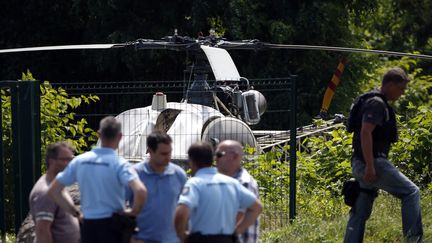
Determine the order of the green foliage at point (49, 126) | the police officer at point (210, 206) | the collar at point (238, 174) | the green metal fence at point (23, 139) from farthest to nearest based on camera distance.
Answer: the green foliage at point (49, 126) → the green metal fence at point (23, 139) → the collar at point (238, 174) → the police officer at point (210, 206)

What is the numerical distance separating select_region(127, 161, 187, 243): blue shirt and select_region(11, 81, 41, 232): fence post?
3.12 m

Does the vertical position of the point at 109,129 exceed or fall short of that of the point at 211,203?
it exceeds it

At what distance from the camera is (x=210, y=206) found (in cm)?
641

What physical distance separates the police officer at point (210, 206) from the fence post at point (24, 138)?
3590 mm

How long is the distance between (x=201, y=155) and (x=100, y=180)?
2.39 ft

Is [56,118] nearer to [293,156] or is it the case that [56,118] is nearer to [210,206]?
[293,156]

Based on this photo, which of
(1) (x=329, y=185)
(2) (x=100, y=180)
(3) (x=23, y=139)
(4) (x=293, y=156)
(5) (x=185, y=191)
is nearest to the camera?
(5) (x=185, y=191)

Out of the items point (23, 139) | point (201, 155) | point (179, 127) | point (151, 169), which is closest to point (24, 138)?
A: point (23, 139)

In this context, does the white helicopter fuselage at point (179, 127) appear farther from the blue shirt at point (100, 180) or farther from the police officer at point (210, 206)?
the police officer at point (210, 206)

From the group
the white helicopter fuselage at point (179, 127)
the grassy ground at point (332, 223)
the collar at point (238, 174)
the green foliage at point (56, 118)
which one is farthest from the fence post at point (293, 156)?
the collar at point (238, 174)

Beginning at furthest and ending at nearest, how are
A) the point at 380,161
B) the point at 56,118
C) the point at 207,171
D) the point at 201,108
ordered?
the point at 201,108 < the point at 56,118 < the point at 380,161 < the point at 207,171

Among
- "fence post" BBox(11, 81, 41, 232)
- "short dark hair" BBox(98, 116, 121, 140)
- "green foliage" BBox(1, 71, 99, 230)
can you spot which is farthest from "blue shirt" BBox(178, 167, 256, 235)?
"green foliage" BBox(1, 71, 99, 230)

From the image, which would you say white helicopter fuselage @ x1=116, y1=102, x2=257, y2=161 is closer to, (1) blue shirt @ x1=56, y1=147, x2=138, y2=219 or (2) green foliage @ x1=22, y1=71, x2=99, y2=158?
(2) green foliage @ x1=22, y1=71, x2=99, y2=158

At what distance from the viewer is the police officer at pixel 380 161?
8.12 metres
